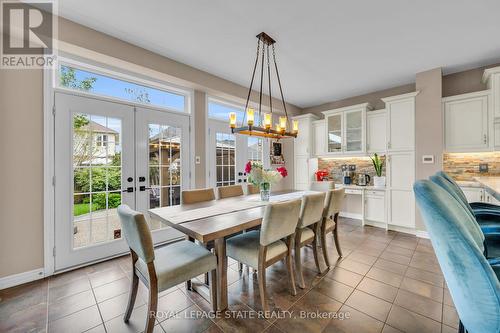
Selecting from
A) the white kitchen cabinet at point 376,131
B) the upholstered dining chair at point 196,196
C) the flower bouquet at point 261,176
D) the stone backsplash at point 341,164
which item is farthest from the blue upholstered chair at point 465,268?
the stone backsplash at point 341,164

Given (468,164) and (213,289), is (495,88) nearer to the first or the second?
(468,164)

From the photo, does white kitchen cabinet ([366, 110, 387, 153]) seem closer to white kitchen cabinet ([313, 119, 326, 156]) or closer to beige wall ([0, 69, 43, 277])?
white kitchen cabinet ([313, 119, 326, 156])

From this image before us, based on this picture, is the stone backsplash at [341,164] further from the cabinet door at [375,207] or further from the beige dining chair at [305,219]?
the beige dining chair at [305,219]

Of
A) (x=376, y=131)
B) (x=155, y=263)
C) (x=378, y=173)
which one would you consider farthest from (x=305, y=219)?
(x=376, y=131)

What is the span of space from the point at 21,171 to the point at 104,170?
738 millimetres

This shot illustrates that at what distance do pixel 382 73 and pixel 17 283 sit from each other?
5730 mm

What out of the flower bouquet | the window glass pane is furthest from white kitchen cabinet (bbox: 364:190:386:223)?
the window glass pane

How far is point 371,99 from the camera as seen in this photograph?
4574 millimetres

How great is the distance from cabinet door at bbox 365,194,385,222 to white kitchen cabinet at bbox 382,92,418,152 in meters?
0.97

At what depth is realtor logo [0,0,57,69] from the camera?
1.99m

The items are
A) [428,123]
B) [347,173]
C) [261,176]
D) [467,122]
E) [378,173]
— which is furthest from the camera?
[347,173]

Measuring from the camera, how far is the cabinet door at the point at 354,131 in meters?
4.38

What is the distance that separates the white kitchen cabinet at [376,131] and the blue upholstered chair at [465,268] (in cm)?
376

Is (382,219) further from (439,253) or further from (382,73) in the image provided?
(439,253)
